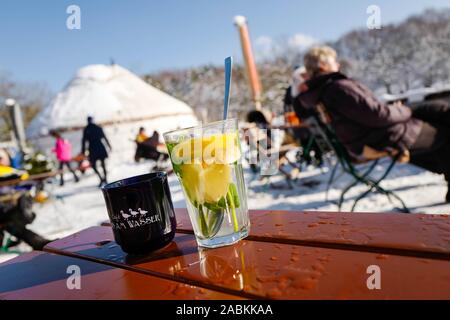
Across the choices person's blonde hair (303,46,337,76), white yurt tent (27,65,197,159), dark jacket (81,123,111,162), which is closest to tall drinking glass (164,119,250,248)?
person's blonde hair (303,46,337,76)

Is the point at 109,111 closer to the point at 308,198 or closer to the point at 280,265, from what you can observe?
the point at 308,198

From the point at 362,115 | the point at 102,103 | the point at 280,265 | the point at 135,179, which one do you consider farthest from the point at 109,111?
the point at 280,265

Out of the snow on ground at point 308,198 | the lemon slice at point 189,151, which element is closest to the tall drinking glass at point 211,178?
the lemon slice at point 189,151

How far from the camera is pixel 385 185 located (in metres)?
4.11

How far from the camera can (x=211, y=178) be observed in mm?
767

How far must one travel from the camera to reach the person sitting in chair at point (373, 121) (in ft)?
8.67

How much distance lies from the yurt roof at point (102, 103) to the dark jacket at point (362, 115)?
52.6 ft

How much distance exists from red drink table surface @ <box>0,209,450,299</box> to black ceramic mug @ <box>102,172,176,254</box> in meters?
0.03

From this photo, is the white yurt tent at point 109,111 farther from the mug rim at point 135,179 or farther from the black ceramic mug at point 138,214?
the black ceramic mug at point 138,214

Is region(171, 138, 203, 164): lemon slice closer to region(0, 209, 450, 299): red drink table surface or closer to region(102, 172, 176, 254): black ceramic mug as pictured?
region(102, 172, 176, 254): black ceramic mug

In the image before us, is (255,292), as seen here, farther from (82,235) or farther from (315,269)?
(82,235)

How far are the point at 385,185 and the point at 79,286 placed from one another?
407 centimetres

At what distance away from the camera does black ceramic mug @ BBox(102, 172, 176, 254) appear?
2.66ft

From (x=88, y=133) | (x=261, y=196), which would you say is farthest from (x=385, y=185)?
(x=88, y=133)
